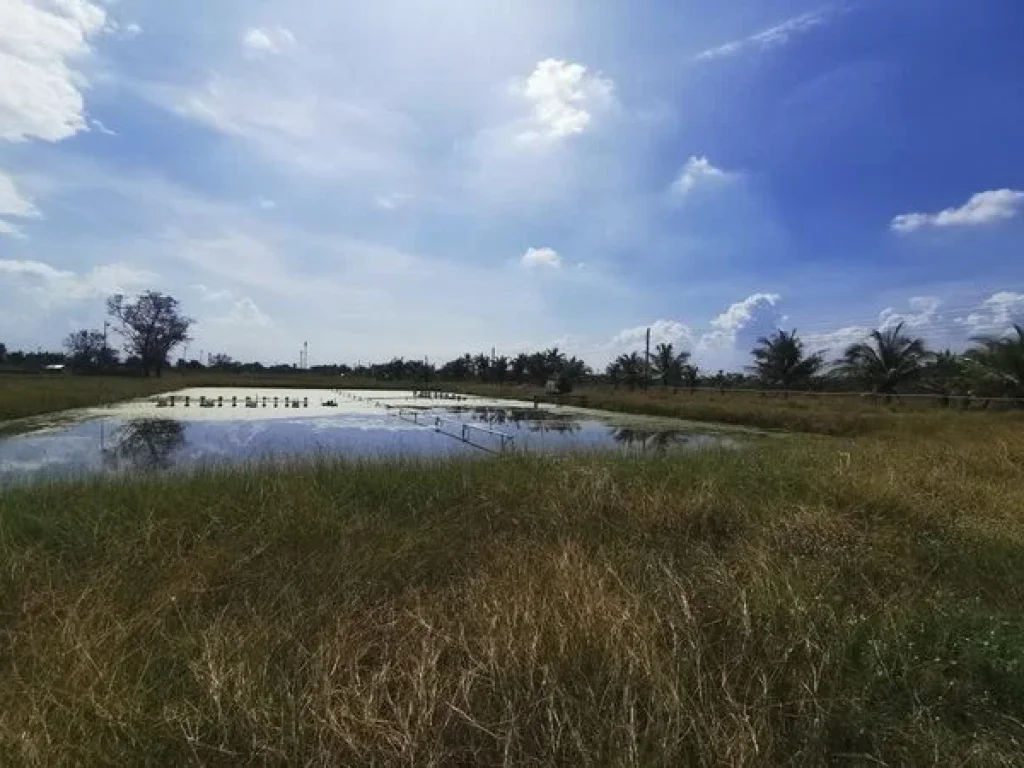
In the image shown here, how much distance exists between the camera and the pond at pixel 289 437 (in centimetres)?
1030

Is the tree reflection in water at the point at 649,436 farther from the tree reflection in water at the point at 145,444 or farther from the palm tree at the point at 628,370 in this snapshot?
the palm tree at the point at 628,370

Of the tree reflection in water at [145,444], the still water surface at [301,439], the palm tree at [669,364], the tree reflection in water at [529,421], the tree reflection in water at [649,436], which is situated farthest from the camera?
the palm tree at [669,364]

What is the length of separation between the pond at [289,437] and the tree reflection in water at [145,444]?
0.02m

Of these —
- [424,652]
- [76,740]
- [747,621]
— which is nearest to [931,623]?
[747,621]

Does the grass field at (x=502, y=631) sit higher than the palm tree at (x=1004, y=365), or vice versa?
the palm tree at (x=1004, y=365)

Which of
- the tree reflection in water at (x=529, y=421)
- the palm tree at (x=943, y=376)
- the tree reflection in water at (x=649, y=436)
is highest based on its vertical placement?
the palm tree at (x=943, y=376)

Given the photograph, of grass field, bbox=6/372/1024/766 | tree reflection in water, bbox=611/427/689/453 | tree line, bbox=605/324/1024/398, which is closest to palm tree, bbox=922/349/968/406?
tree line, bbox=605/324/1024/398

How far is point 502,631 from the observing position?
10.3ft

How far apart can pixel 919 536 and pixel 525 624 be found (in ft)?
11.9

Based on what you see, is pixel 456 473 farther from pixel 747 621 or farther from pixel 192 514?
pixel 747 621

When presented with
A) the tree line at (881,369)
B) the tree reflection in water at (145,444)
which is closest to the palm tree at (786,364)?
the tree line at (881,369)

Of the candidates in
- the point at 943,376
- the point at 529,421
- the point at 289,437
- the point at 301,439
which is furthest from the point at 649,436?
the point at 943,376

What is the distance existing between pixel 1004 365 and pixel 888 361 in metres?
7.64

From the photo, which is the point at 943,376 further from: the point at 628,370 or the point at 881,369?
the point at 628,370
